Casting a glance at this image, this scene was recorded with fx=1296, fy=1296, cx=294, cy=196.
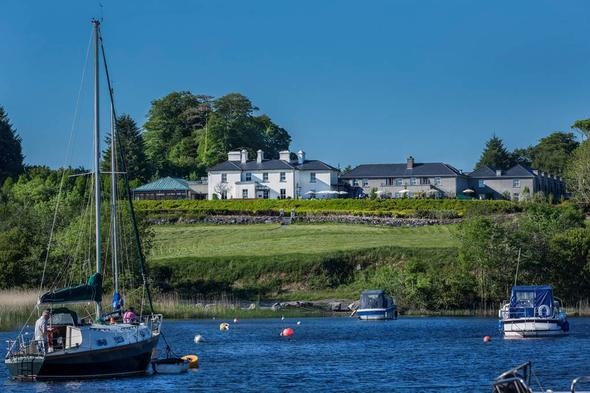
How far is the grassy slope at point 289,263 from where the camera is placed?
395 ft

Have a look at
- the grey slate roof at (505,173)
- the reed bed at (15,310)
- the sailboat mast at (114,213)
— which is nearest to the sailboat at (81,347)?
the sailboat mast at (114,213)

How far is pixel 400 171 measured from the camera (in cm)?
19175

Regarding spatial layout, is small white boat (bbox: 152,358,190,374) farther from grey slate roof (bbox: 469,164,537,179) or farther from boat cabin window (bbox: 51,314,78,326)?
grey slate roof (bbox: 469,164,537,179)

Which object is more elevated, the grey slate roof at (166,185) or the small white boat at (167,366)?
the grey slate roof at (166,185)

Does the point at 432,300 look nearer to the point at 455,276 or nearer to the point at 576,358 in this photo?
the point at 455,276

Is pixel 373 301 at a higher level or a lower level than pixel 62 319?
lower

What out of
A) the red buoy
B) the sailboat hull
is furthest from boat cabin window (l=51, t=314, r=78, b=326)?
the red buoy

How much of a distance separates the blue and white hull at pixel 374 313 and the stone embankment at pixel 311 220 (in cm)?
4766

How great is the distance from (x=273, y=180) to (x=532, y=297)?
4102 inches

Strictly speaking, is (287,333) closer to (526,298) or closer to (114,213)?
(526,298)

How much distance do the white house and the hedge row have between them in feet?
57.0

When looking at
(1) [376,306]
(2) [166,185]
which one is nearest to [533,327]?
(1) [376,306]

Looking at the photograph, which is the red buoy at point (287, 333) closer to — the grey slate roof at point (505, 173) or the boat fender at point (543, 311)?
the boat fender at point (543, 311)

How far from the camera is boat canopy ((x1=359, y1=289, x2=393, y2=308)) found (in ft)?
342
